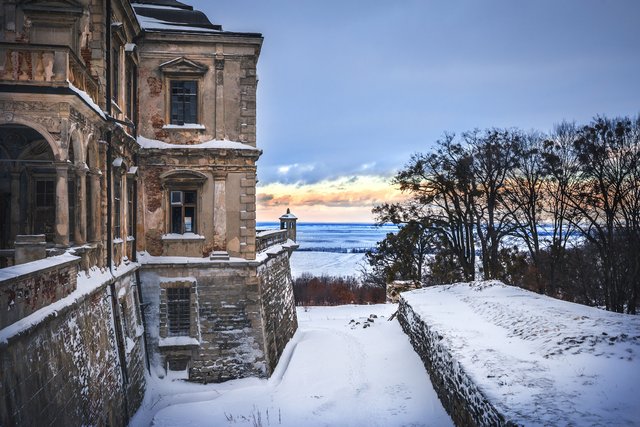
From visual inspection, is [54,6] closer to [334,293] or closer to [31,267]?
[31,267]

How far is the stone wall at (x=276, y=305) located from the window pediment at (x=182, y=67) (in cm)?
732

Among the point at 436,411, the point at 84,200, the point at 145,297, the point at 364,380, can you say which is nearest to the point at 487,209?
the point at 364,380

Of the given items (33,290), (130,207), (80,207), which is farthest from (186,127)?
(33,290)

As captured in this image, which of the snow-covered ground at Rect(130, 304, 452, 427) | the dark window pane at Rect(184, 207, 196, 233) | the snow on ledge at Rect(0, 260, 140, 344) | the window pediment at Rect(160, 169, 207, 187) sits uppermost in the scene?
the window pediment at Rect(160, 169, 207, 187)

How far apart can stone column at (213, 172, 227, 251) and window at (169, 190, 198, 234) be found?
2.49ft

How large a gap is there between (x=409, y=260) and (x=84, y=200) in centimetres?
2252

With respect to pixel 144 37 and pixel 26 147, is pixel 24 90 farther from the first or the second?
pixel 144 37

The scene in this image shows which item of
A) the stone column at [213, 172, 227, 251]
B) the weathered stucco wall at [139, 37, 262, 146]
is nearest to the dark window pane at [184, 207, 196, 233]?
the stone column at [213, 172, 227, 251]

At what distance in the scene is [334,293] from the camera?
57344mm

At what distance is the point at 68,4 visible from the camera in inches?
456

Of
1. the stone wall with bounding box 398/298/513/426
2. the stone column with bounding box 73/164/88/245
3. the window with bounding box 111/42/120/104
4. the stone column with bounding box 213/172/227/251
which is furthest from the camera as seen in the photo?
the stone column with bounding box 213/172/227/251

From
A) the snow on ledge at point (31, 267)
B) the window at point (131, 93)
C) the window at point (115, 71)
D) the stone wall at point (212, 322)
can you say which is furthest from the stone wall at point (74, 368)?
the window at point (131, 93)

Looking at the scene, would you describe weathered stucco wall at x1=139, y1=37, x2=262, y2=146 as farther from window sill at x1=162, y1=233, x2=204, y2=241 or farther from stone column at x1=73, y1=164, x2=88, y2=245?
stone column at x1=73, y1=164, x2=88, y2=245

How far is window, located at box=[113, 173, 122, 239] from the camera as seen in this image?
13.3 meters
